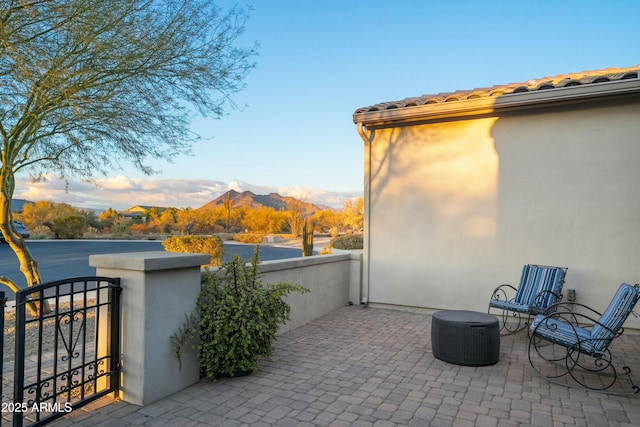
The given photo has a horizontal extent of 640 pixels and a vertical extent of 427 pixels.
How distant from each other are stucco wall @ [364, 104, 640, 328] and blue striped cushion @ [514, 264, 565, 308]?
423 mm

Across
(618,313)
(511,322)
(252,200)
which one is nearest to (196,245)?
(511,322)

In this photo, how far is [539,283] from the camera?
5695 mm

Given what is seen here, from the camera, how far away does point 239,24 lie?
235 inches

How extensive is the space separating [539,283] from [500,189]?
63.5 inches

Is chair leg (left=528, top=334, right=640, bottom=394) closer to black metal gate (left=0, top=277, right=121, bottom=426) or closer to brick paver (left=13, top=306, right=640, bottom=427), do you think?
brick paver (left=13, top=306, right=640, bottom=427)

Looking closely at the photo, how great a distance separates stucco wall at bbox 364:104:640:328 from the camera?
5730 mm

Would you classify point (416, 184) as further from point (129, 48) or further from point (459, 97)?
point (129, 48)

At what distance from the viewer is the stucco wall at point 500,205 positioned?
18.8 ft

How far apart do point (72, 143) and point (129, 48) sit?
80.6 inches

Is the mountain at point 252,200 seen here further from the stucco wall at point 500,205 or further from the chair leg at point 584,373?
the chair leg at point 584,373

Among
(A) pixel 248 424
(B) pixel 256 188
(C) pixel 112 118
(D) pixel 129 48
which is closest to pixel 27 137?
(C) pixel 112 118

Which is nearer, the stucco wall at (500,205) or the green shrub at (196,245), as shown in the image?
the stucco wall at (500,205)

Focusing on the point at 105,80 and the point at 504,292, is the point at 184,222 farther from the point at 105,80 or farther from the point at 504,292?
the point at 504,292

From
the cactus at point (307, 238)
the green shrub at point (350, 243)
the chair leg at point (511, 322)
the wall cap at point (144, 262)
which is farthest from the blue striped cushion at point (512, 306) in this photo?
the green shrub at point (350, 243)
